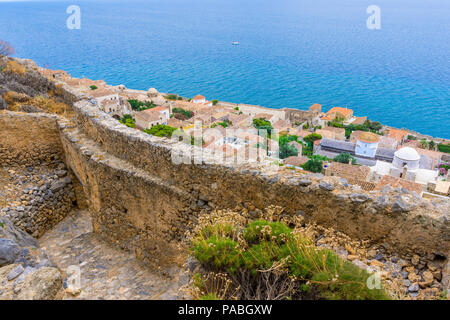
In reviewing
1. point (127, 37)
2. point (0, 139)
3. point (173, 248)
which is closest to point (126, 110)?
point (0, 139)

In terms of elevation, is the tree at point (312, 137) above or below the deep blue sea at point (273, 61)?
below

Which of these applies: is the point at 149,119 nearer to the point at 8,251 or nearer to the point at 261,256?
the point at 8,251

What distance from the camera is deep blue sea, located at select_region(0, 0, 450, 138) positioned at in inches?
2584

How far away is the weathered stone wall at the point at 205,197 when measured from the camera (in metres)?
3.55

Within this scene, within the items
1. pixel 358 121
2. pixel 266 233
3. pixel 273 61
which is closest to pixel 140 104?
pixel 358 121

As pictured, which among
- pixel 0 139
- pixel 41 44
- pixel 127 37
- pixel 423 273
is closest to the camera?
pixel 423 273

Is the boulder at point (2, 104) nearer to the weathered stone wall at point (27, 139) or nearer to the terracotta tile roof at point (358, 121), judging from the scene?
the weathered stone wall at point (27, 139)

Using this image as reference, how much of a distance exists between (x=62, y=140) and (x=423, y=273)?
7.80 metres

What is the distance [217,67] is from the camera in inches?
3334

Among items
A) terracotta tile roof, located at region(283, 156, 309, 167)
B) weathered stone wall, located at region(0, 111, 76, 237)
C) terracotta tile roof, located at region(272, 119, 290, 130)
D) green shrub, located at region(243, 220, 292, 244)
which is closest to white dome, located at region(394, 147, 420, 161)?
terracotta tile roof, located at region(283, 156, 309, 167)

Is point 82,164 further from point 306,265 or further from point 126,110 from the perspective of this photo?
point 126,110

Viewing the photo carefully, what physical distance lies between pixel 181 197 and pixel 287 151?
32907mm

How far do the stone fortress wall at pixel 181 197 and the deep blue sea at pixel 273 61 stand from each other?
174 ft

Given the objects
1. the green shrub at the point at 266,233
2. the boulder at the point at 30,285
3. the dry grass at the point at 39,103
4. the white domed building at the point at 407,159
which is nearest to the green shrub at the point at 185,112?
the white domed building at the point at 407,159
